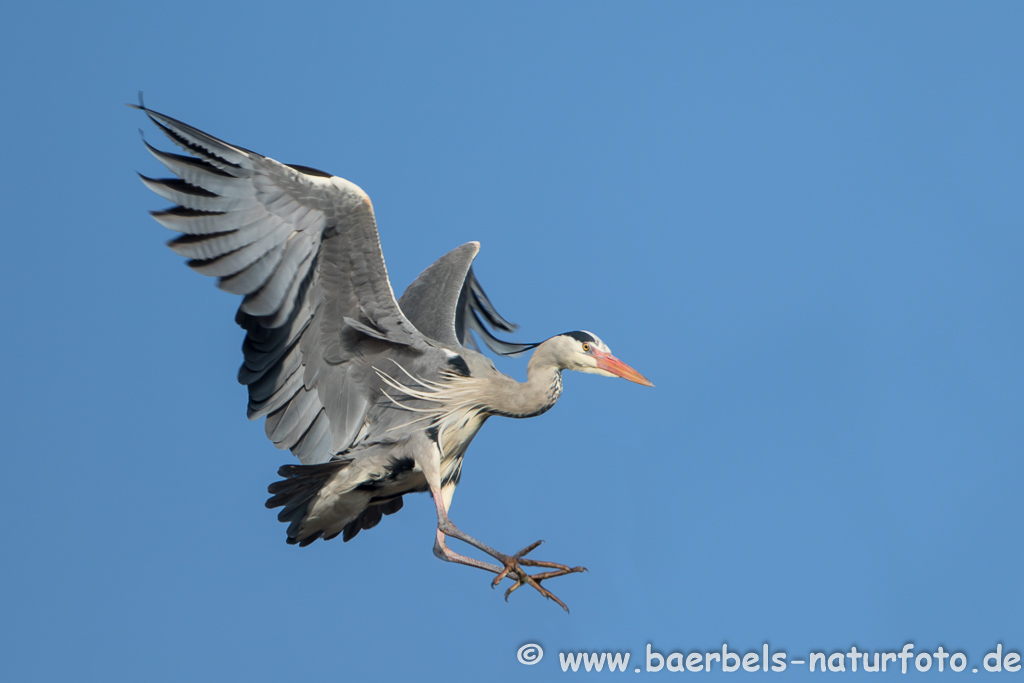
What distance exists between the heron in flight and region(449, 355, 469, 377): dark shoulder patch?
0.01 metres

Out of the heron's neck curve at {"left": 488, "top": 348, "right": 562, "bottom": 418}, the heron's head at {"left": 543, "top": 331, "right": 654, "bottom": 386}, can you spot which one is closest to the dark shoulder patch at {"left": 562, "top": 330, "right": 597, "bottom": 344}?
the heron's head at {"left": 543, "top": 331, "right": 654, "bottom": 386}

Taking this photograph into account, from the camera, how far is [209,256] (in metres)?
8.58

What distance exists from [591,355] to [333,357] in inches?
77.7

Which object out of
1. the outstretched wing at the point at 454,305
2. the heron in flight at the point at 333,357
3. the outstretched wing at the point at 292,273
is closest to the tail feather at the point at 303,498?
the heron in flight at the point at 333,357

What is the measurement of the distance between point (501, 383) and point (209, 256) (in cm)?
245

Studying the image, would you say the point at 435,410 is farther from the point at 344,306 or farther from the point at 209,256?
the point at 209,256

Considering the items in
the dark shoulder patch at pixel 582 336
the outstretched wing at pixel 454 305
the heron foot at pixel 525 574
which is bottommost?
the heron foot at pixel 525 574

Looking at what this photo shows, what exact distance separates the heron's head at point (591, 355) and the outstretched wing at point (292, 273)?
1.12 m

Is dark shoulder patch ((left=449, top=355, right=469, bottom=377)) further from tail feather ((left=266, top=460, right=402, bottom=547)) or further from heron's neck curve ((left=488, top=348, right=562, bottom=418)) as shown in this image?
tail feather ((left=266, top=460, right=402, bottom=547))

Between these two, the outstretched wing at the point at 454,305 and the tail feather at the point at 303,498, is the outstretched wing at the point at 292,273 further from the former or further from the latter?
the outstretched wing at the point at 454,305

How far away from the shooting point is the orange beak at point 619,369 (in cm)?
946

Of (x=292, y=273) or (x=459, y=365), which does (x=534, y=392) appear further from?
(x=292, y=273)

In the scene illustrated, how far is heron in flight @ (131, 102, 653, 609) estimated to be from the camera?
858cm

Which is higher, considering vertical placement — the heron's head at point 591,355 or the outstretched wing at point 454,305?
the outstretched wing at point 454,305
